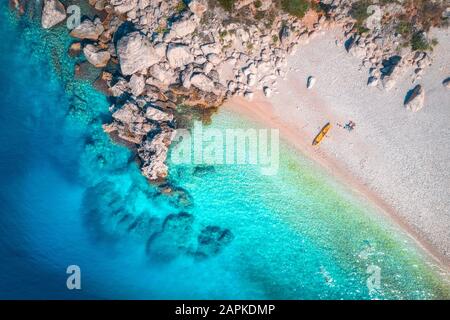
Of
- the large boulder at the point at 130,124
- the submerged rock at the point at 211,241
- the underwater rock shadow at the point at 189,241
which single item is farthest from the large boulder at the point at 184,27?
the submerged rock at the point at 211,241

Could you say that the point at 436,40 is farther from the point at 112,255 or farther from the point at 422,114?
the point at 112,255

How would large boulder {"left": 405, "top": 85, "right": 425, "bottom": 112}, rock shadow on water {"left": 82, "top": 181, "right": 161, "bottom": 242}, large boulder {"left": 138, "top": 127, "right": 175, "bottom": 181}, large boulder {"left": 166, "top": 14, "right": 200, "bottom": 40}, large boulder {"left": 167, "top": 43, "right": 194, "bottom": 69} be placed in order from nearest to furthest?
large boulder {"left": 405, "top": 85, "right": 425, "bottom": 112}, large boulder {"left": 166, "top": 14, "right": 200, "bottom": 40}, large boulder {"left": 167, "top": 43, "right": 194, "bottom": 69}, large boulder {"left": 138, "top": 127, "right": 175, "bottom": 181}, rock shadow on water {"left": 82, "top": 181, "right": 161, "bottom": 242}

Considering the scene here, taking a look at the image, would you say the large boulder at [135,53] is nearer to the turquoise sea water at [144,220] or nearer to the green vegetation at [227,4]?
the turquoise sea water at [144,220]

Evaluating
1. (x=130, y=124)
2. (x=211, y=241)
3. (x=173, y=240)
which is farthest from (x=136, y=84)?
(x=211, y=241)

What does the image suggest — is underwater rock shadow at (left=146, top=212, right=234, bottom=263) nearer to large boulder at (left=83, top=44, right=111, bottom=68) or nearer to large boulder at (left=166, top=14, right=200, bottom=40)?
large boulder at (left=83, top=44, right=111, bottom=68)

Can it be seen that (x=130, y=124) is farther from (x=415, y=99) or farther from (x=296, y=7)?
(x=415, y=99)

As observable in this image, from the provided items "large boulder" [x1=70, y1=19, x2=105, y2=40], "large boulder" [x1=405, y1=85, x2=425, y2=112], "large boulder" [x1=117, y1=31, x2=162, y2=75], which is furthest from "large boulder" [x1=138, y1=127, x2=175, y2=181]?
"large boulder" [x1=405, y1=85, x2=425, y2=112]

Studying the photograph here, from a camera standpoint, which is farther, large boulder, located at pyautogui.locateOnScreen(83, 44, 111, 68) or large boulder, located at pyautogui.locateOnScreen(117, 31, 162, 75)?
large boulder, located at pyautogui.locateOnScreen(83, 44, 111, 68)
